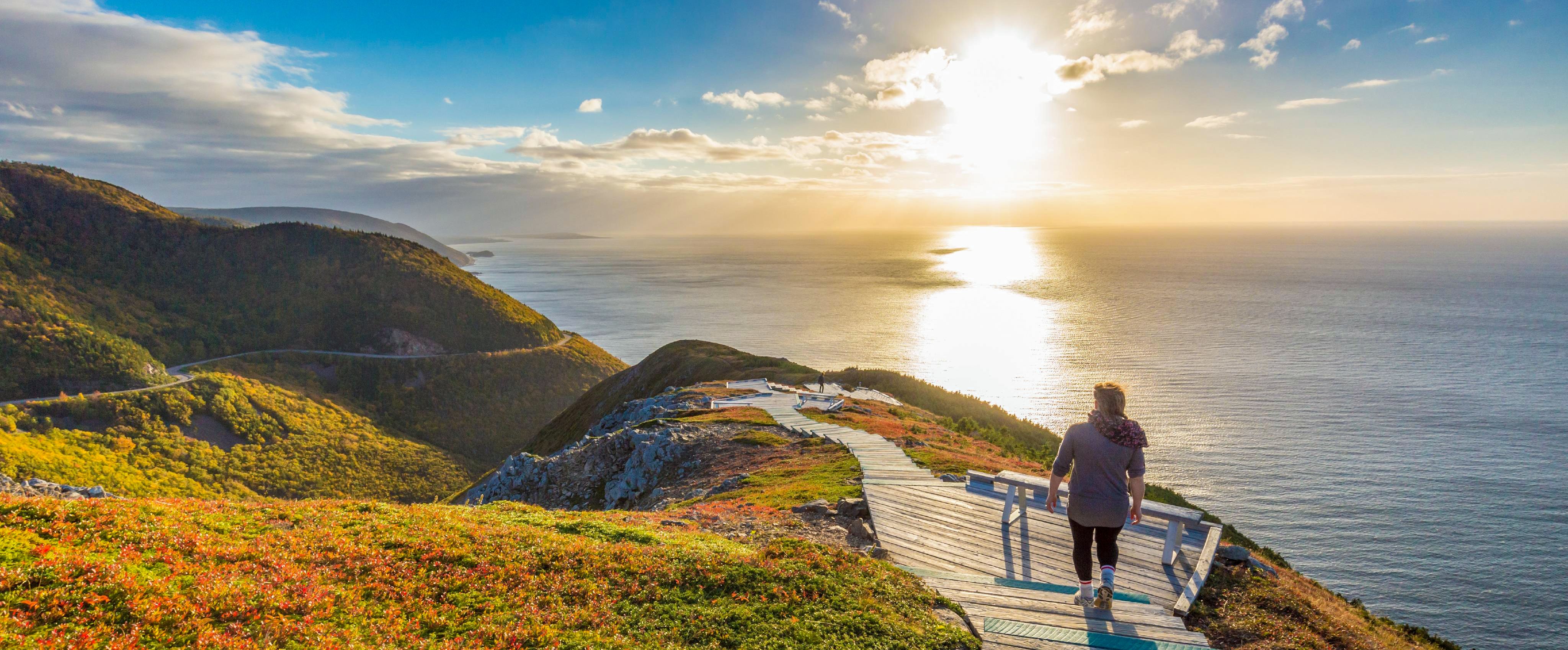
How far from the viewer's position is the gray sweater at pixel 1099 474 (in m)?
7.48

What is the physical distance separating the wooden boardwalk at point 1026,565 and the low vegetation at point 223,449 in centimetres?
6206

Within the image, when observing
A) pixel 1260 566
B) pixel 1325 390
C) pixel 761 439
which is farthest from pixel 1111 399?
pixel 1325 390

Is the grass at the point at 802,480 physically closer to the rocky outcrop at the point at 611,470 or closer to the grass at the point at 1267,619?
the rocky outcrop at the point at 611,470

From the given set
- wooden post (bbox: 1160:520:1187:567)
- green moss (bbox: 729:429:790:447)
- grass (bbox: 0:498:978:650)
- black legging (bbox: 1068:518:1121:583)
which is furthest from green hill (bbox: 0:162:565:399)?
wooden post (bbox: 1160:520:1187:567)

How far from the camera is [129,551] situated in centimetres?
739

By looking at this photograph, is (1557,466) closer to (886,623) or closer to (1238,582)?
(1238,582)

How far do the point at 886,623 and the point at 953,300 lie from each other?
159607 millimetres

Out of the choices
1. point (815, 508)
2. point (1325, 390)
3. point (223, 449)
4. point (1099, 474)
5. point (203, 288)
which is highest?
point (1099, 474)

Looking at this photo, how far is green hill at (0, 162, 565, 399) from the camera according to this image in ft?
251

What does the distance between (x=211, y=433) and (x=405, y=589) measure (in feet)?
257

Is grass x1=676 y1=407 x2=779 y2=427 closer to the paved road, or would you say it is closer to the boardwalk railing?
the boardwalk railing

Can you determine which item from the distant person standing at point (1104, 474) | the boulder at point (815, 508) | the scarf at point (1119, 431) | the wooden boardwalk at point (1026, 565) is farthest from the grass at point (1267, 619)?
the boulder at point (815, 508)

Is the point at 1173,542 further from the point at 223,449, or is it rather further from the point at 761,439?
the point at 223,449

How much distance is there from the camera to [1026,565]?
396 inches
